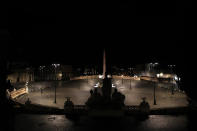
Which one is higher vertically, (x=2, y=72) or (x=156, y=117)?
(x=2, y=72)

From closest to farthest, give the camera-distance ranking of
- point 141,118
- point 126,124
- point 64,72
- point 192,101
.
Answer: point 126,124 < point 141,118 < point 192,101 < point 64,72

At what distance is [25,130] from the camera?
25.2 meters

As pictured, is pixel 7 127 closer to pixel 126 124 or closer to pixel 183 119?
pixel 126 124

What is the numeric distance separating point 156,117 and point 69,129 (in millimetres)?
9673

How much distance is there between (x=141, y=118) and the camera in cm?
2911

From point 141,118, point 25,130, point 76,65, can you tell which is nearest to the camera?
point 25,130

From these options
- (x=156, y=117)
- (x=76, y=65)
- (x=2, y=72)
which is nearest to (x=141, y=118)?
(x=156, y=117)

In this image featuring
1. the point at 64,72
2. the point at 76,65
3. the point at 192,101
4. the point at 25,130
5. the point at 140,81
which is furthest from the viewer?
the point at 76,65

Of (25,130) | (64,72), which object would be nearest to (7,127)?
(25,130)

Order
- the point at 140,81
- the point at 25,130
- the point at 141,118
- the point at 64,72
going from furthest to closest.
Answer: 1. the point at 64,72
2. the point at 140,81
3. the point at 141,118
4. the point at 25,130

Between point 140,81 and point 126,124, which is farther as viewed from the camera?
point 140,81

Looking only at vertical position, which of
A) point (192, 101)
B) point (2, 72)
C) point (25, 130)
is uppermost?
point (2, 72)

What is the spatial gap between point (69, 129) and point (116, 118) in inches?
241

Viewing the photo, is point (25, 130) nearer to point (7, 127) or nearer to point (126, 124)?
point (7, 127)
